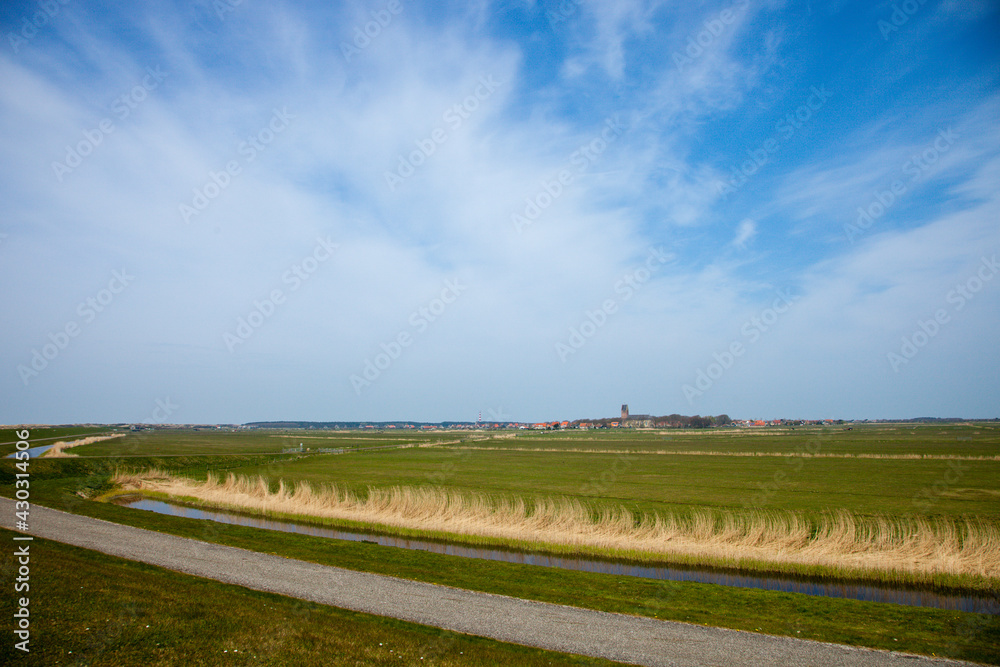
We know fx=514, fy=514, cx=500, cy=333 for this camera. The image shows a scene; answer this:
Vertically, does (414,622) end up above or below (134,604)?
below

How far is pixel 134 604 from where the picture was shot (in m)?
10.1

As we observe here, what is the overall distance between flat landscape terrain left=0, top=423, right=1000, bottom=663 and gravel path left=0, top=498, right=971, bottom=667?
3.46 feet

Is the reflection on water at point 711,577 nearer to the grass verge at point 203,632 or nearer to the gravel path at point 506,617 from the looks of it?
the gravel path at point 506,617

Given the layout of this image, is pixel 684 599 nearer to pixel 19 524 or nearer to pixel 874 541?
pixel 874 541

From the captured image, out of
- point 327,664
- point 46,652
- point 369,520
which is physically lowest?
point 369,520

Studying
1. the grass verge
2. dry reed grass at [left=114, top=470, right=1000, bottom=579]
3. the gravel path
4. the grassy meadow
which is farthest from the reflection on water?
the grass verge

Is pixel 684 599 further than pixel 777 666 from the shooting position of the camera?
Yes

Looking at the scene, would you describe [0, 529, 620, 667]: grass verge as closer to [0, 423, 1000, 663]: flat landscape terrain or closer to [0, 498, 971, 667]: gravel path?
[0, 498, 971, 667]: gravel path

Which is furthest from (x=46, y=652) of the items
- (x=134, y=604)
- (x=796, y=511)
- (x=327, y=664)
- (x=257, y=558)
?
(x=796, y=511)

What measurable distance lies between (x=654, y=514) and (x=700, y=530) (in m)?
6.03

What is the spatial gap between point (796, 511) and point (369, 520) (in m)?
25.4

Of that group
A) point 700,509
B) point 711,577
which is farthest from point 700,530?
point 700,509

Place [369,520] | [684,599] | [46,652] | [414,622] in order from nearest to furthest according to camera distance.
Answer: [46,652] → [414,622] → [684,599] → [369,520]

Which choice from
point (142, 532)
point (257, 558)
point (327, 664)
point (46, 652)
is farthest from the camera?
point (142, 532)
